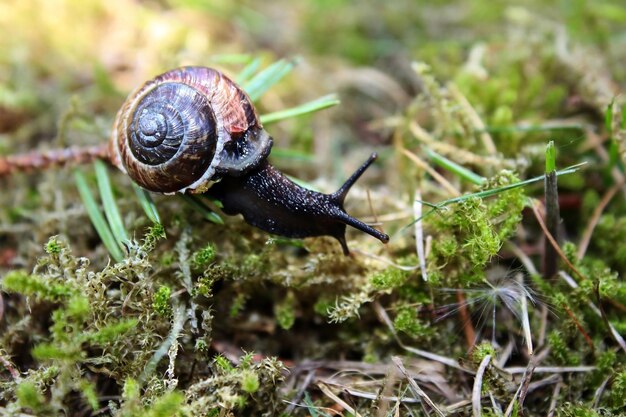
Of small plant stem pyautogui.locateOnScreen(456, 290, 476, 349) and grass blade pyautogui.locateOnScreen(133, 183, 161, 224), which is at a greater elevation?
grass blade pyautogui.locateOnScreen(133, 183, 161, 224)

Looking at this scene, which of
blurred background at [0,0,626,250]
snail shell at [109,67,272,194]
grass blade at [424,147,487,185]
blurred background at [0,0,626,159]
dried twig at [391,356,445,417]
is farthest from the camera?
blurred background at [0,0,626,159]

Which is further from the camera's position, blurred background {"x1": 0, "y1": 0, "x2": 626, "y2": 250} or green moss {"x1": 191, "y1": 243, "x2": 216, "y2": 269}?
blurred background {"x1": 0, "y1": 0, "x2": 626, "y2": 250}

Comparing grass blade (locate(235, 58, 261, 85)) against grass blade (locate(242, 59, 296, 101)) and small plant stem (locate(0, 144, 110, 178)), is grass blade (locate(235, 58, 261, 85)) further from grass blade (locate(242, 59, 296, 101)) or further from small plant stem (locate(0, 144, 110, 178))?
small plant stem (locate(0, 144, 110, 178))

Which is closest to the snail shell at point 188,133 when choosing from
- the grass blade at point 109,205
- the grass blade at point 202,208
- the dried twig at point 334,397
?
the grass blade at point 202,208

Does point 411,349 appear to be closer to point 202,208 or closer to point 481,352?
point 481,352

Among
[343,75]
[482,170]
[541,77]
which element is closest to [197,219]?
[482,170]

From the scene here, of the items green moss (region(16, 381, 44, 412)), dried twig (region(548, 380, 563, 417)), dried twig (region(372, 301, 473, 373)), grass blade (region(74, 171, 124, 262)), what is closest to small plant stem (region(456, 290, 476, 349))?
dried twig (region(372, 301, 473, 373))

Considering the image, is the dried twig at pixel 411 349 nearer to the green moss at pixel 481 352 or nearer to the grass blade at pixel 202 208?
the green moss at pixel 481 352

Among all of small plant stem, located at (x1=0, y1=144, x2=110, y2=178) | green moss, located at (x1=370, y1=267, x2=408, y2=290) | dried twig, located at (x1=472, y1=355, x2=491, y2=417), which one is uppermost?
small plant stem, located at (x1=0, y1=144, x2=110, y2=178)

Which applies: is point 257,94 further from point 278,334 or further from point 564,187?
point 564,187

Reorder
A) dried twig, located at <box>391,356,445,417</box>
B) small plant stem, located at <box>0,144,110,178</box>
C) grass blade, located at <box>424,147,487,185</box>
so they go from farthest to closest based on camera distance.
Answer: small plant stem, located at <box>0,144,110,178</box>, grass blade, located at <box>424,147,487,185</box>, dried twig, located at <box>391,356,445,417</box>
